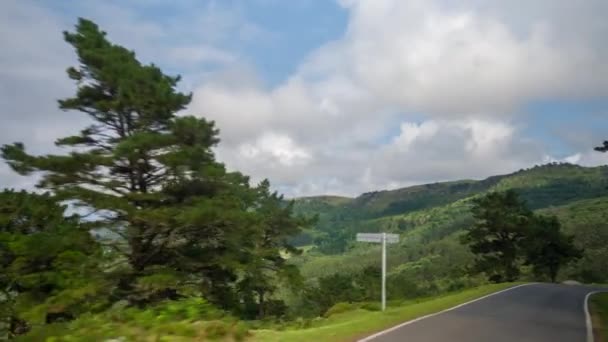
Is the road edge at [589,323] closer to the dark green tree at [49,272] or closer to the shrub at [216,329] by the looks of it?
the shrub at [216,329]

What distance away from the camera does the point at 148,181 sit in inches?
821

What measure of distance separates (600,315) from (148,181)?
57.3 feet

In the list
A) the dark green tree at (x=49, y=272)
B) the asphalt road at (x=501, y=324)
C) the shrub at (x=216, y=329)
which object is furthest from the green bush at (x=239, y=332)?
the dark green tree at (x=49, y=272)

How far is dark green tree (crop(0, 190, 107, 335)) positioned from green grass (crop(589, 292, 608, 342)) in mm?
15700

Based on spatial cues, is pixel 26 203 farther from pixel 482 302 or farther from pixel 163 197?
pixel 482 302

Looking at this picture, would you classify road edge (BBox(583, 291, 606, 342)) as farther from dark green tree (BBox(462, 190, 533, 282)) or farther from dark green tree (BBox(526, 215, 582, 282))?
dark green tree (BBox(526, 215, 582, 282))

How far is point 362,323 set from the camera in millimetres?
13039

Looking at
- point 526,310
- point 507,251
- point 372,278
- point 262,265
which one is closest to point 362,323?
point 526,310

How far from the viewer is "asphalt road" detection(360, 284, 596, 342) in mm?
11266

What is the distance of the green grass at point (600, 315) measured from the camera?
12.5m

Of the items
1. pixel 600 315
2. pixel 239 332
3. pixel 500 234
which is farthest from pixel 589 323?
pixel 500 234

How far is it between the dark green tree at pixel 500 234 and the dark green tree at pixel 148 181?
3214 cm

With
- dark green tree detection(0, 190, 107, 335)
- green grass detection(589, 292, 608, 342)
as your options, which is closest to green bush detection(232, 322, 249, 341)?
green grass detection(589, 292, 608, 342)

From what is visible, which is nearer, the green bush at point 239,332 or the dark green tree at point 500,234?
the green bush at point 239,332
